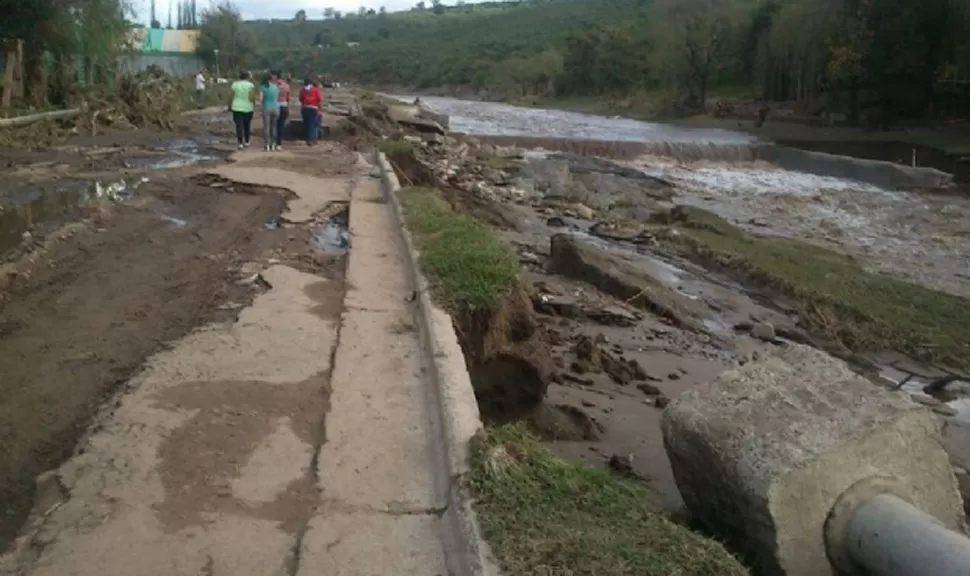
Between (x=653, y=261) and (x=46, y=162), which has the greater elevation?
(x=46, y=162)

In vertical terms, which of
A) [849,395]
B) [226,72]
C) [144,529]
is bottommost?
[144,529]

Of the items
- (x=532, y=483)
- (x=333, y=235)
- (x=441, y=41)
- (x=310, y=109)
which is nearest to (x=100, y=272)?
(x=333, y=235)

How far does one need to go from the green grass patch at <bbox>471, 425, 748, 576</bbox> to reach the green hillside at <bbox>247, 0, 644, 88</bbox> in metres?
89.5

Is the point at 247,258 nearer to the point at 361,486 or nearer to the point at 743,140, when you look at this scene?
the point at 361,486

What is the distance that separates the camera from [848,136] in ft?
137

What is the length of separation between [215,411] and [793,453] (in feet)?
9.55

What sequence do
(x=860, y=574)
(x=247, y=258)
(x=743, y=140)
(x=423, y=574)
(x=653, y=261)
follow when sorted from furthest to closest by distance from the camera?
1. (x=743, y=140)
2. (x=653, y=261)
3. (x=247, y=258)
4. (x=860, y=574)
5. (x=423, y=574)

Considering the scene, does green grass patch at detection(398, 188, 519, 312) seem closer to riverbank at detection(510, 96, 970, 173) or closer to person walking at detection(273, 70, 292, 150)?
person walking at detection(273, 70, 292, 150)

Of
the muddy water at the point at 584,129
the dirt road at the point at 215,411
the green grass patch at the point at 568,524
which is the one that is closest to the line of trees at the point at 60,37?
the dirt road at the point at 215,411

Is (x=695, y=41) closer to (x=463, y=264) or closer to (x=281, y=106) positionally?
(x=281, y=106)

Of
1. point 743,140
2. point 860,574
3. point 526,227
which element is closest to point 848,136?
point 743,140

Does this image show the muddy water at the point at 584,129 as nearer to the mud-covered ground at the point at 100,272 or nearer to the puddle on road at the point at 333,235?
the mud-covered ground at the point at 100,272

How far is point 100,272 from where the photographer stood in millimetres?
8250

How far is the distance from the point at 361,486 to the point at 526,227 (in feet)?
39.4
